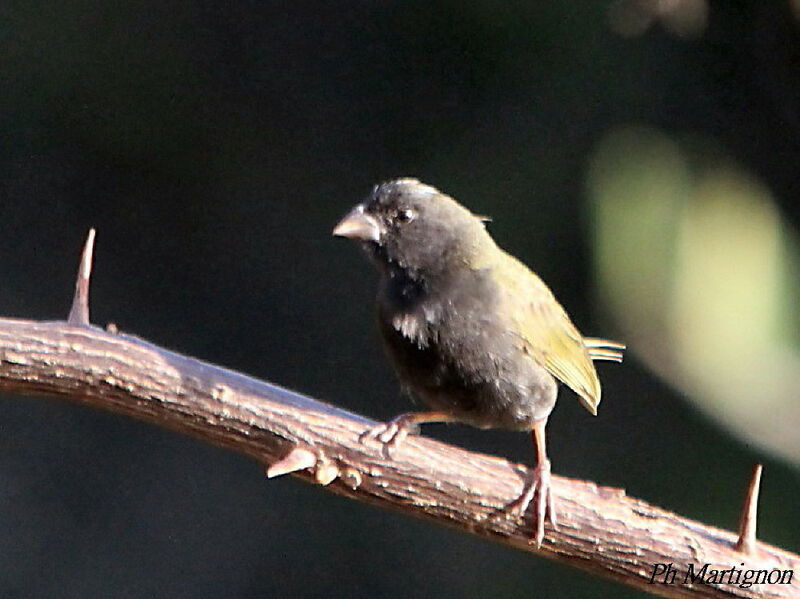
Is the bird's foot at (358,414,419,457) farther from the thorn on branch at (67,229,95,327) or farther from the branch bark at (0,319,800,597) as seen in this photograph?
the thorn on branch at (67,229,95,327)

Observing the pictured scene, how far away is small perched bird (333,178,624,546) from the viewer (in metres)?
3.32

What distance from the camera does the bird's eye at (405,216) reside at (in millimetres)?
3561

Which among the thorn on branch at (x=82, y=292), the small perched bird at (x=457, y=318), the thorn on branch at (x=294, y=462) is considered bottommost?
the thorn on branch at (x=294, y=462)

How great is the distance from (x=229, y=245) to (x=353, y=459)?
3.80 metres

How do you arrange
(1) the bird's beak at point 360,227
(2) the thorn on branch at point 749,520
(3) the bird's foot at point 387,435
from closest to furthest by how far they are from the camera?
(2) the thorn on branch at point 749,520, (3) the bird's foot at point 387,435, (1) the bird's beak at point 360,227

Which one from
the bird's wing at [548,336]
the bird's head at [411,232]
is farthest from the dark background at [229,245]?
the bird's head at [411,232]

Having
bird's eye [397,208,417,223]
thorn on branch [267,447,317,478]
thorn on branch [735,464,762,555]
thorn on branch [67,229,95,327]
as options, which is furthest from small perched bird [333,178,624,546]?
thorn on branch [67,229,95,327]

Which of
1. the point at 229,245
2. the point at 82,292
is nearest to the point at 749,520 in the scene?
the point at 82,292

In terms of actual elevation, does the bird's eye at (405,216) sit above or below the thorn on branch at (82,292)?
above

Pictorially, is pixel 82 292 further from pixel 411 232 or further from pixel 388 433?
pixel 411 232

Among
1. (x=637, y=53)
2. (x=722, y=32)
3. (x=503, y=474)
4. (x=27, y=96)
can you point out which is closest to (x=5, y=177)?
(x=27, y=96)

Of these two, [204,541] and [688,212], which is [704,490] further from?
[204,541]

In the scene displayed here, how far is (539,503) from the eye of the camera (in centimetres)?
294

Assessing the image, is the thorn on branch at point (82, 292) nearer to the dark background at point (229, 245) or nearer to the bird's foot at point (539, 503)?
the bird's foot at point (539, 503)
